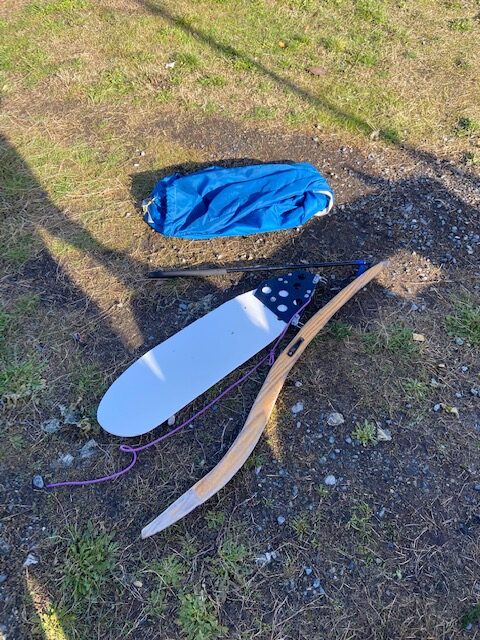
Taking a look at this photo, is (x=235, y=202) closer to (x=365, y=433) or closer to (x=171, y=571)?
(x=365, y=433)

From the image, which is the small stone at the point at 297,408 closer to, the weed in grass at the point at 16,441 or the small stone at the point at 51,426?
the small stone at the point at 51,426

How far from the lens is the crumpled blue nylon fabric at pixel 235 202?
3.03m

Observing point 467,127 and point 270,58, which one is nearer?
point 467,127

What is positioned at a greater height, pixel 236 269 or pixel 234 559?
pixel 236 269

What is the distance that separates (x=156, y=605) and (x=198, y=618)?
0.52ft

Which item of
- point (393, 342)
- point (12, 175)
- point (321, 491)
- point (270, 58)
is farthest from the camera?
point (270, 58)

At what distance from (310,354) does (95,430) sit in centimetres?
107

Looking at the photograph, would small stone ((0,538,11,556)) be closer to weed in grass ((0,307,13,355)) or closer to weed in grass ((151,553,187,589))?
weed in grass ((151,553,187,589))

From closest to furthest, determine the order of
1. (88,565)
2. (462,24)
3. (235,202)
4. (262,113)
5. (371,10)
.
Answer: (88,565) → (235,202) → (262,113) → (462,24) → (371,10)

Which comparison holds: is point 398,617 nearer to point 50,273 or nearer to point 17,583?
point 17,583

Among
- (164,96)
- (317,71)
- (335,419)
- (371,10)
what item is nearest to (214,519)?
(335,419)

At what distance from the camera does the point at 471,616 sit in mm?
1854

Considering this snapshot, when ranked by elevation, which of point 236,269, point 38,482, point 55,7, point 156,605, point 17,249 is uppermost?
point 55,7

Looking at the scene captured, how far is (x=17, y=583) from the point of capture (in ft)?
6.31
